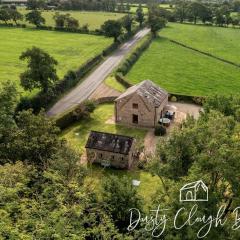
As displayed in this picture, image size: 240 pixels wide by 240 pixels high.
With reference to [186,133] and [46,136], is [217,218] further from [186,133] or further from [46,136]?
[46,136]

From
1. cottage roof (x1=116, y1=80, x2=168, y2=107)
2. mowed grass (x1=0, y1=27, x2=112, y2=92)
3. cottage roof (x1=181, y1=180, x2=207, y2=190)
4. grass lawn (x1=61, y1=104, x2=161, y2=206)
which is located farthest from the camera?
mowed grass (x1=0, y1=27, x2=112, y2=92)

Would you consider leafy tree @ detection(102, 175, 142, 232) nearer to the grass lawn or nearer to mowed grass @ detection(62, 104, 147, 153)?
the grass lawn

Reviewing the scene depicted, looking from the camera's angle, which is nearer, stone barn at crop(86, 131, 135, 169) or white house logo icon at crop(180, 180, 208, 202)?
white house logo icon at crop(180, 180, 208, 202)

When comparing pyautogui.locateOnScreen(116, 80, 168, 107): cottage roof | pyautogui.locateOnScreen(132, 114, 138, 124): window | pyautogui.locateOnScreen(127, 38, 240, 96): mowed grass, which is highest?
pyautogui.locateOnScreen(116, 80, 168, 107): cottage roof

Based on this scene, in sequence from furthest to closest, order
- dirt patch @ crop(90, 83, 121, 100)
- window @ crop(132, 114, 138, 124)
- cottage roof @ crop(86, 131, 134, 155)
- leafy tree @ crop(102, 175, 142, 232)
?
dirt patch @ crop(90, 83, 121, 100) < window @ crop(132, 114, 138, 124) < cottage roof @ crop(86, 131, 134, 155) < leafy tree @ crop(102, 175, 142, 232)

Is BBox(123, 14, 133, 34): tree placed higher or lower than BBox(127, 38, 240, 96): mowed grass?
higher

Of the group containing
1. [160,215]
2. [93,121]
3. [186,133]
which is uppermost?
[186,133]

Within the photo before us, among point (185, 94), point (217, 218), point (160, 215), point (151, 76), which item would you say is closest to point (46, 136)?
point (160, 215)

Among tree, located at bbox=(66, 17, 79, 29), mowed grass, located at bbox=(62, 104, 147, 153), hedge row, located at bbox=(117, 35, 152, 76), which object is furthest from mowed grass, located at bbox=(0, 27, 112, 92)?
mowed grass, located at bbox=(62, 104, 147, 153)
